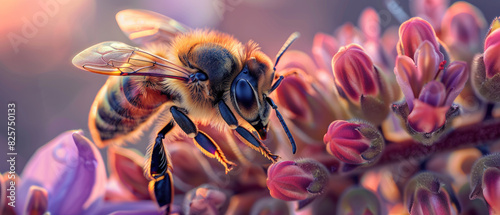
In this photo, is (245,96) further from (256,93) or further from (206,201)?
(206,201)

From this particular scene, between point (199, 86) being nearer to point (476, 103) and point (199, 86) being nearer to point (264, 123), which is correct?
point (264, 123)

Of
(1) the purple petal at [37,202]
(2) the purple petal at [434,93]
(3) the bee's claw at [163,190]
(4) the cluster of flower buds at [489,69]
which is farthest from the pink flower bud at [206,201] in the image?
(4) the cluster of flower buds at [489,69]

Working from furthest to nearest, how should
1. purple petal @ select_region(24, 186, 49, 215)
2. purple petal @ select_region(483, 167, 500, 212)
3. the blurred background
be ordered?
the blurred background, purple petal @ select_region(24, 186, 49, 215), purple petal @ select_region(483, 167, 500, 212)

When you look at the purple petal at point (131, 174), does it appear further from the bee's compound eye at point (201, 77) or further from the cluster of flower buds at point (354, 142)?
the cluster of flower buds at point (354, 142)

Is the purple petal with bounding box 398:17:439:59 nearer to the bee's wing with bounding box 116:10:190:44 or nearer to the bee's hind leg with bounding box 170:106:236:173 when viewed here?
the bee's hind leg with bounding box 170:106:236:173

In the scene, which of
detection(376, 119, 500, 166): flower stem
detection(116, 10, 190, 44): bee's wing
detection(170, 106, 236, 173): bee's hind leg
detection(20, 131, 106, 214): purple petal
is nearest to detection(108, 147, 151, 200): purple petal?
detection(20, 131, 106, 214): purple petal

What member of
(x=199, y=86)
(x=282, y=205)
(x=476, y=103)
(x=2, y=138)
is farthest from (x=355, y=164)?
(x=2, y=138)
